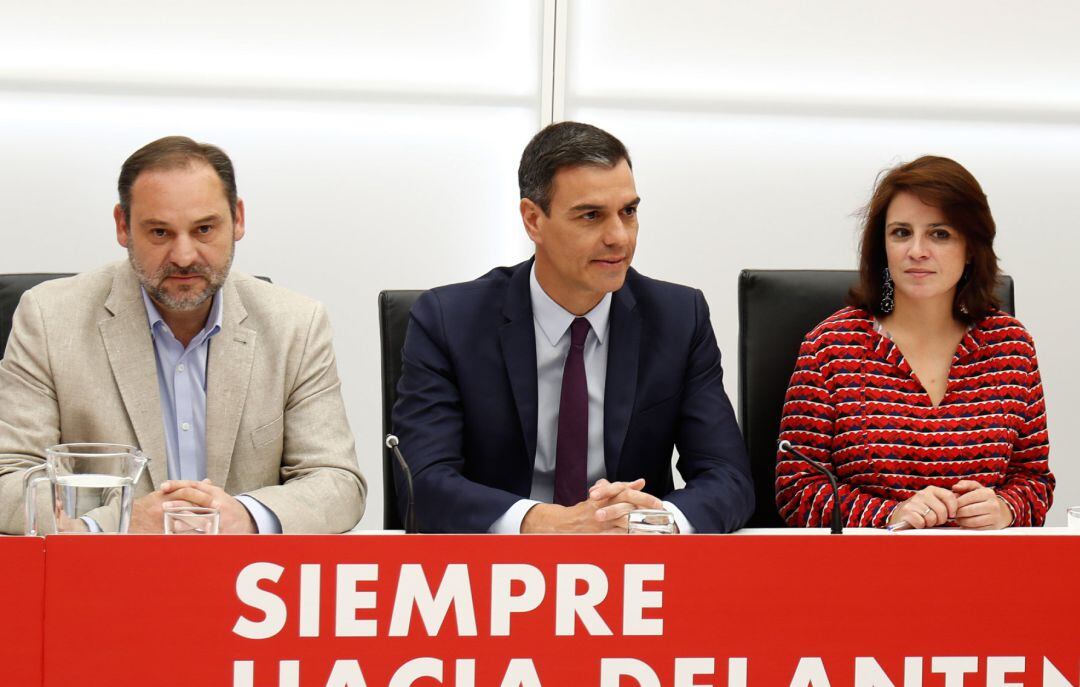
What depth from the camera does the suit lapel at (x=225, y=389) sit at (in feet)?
7.08

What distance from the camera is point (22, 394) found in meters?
2.09

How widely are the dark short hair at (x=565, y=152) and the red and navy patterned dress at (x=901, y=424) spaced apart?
1.78 feet

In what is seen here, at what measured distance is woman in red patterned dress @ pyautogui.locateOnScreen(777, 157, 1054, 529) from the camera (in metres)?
2.31

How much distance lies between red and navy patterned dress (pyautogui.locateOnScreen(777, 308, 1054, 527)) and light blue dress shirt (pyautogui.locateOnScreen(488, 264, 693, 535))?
0.37 metres

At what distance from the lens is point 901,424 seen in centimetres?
232

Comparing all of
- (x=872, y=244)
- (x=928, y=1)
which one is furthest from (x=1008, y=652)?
(x=928, y=1)

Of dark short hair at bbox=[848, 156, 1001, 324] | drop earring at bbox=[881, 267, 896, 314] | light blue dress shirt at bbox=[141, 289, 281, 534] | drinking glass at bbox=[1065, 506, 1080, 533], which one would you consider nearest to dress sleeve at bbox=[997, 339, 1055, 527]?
dark short hair at bbox=[848, 156, 1001, 324]

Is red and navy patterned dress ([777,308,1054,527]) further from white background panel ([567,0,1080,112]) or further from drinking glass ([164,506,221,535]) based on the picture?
white background panel ([567,0,1080,112])

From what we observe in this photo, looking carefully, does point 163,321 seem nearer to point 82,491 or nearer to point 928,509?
point 82,491

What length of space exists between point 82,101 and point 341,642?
2734 mm

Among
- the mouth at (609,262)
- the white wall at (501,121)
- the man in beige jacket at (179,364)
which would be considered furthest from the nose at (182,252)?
the white wall at (501,121)

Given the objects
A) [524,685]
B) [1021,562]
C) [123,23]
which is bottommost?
[524,685]

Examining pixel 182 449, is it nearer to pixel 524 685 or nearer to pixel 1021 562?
pixel 524 685

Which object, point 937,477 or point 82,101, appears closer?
point 937,477
